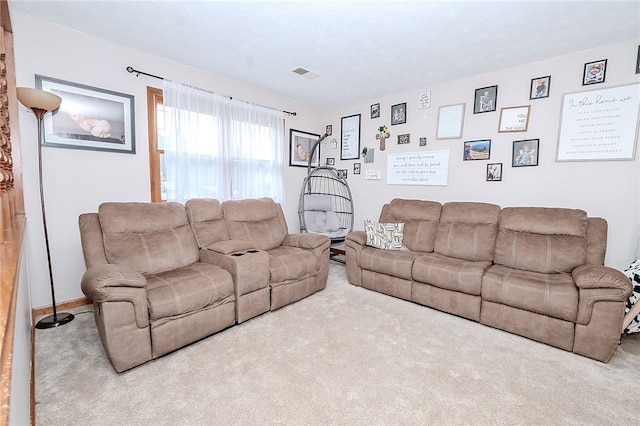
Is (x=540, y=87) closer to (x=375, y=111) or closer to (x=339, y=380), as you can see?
(x=375, y=111)

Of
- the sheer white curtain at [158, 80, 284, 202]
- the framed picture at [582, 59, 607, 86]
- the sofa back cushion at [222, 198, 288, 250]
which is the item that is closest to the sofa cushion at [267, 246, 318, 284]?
the sofa back cushion at [222, 198, 288, 250]

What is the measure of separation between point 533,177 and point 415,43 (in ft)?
6.07

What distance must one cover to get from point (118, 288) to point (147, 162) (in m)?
1.73

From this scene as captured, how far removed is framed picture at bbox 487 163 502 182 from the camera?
3.23 metres

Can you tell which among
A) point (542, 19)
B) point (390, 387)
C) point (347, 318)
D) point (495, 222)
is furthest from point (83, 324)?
point (542, 19)

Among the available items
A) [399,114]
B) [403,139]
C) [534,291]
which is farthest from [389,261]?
[399,114]

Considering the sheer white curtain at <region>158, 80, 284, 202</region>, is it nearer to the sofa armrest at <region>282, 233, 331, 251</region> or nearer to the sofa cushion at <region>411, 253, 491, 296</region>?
the sofa armrest at <region>282, 233, 331, 251</region>

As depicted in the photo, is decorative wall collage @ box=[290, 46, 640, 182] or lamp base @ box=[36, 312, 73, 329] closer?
lamp base @ box=[36, 312, 73, 329]

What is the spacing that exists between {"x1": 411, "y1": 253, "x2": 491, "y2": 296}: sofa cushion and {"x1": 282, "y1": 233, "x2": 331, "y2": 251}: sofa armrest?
38.2 inches

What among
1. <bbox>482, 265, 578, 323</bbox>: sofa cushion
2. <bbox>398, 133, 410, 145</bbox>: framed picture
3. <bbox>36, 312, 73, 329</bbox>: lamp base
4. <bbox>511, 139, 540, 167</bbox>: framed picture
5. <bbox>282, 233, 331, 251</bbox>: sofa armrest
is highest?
<bbox>398, 133, 410, 145</bbox>: framed picture

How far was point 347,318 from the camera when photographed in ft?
8.44

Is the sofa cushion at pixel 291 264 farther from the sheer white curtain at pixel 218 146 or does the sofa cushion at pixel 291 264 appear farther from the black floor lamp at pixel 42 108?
the black floor lamp at pixel 42 108

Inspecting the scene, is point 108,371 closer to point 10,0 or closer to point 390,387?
point 390,387

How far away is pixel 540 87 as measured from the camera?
293 cm
